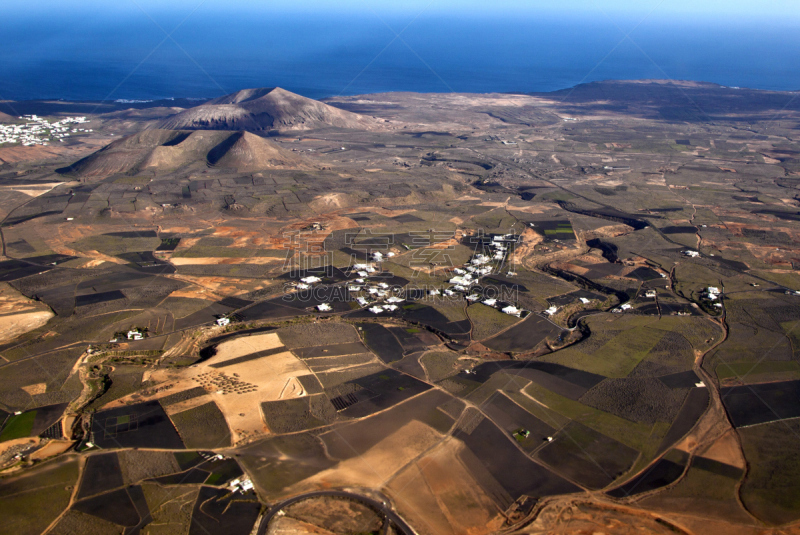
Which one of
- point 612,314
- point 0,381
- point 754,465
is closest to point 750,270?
point 612,314

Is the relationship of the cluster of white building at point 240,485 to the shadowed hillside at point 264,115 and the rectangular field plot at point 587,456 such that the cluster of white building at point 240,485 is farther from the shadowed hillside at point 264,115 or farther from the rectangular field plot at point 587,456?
the shadowed hillside at point 264,115

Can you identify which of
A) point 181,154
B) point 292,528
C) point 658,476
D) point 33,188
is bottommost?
point 658,476

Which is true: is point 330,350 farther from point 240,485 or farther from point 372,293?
point 240,485

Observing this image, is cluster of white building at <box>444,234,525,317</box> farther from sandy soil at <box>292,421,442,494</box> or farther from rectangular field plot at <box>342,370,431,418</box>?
sandy soil at <box>292,421,442,494</box>

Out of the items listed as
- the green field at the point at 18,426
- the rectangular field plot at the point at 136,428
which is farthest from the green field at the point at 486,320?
the green field at the point at 18,426

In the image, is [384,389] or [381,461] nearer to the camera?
[381,461]

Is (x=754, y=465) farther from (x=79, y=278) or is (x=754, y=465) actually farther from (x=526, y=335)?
(x=79, y=278)

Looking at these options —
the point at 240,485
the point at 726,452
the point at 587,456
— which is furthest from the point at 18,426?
the point at 726,452

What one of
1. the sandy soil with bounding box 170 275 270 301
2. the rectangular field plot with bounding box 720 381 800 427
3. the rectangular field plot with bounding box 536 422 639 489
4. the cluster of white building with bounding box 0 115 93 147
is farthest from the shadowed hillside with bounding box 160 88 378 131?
the rectangular field plot with bounding box 720 381 800 427
